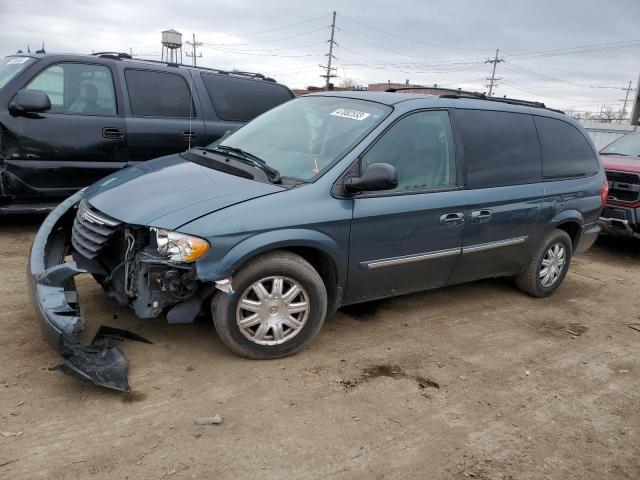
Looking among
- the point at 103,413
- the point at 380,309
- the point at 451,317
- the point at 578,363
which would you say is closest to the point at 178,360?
the point at 103,413

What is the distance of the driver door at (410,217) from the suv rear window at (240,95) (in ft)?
11.2

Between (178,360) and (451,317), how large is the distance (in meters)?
2.39

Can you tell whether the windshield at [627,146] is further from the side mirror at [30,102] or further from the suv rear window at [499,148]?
the side mirror at [30,102]

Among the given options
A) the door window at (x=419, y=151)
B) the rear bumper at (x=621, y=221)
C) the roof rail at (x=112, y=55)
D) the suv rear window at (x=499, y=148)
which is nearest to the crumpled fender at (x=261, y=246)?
the door window at (x=419, y=151)

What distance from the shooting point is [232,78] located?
22.8 feet

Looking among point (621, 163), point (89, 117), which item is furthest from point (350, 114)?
point (621, 163)

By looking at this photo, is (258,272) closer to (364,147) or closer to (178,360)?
(178,360)

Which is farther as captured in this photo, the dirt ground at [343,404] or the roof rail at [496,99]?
the roof rail at [496,99]

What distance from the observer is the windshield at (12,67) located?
5.58 meters

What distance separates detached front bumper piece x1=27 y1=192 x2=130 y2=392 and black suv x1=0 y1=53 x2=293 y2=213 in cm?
252

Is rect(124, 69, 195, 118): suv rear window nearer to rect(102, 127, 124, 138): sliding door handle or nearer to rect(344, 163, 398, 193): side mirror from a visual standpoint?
rect(102, 127, 124, 138): sliding door handle

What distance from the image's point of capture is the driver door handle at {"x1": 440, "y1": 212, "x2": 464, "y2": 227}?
13.4 feet

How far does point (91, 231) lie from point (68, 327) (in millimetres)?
766

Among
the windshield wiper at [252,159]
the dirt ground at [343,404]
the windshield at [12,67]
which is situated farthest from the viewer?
the windshield at [12,67]
